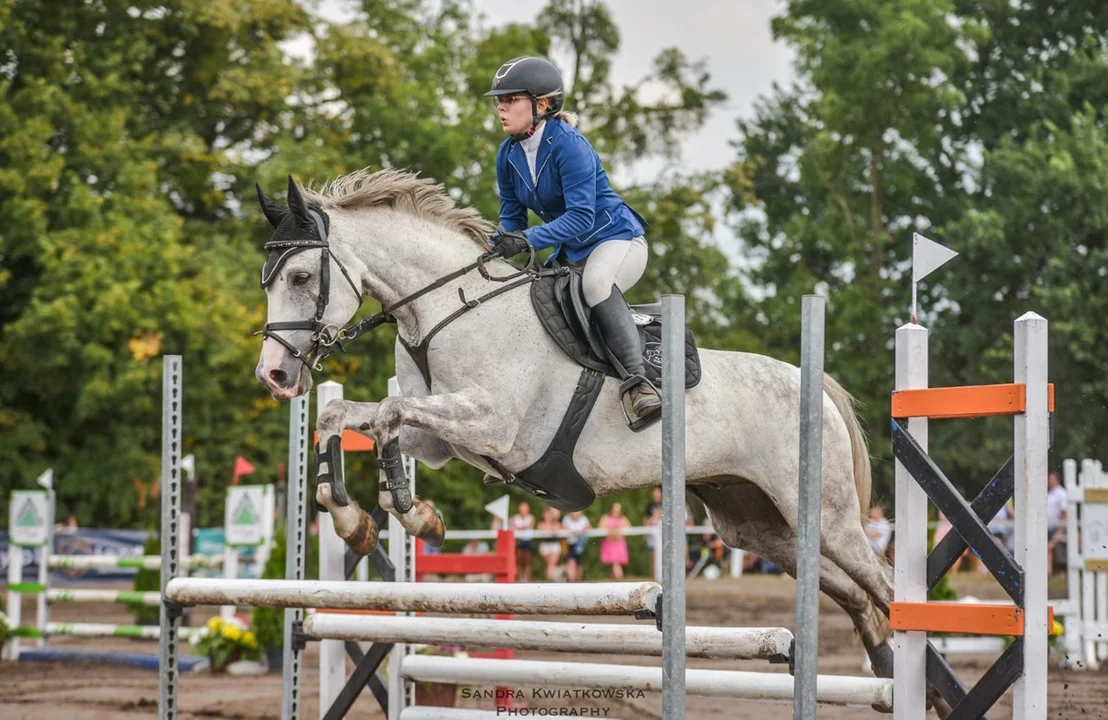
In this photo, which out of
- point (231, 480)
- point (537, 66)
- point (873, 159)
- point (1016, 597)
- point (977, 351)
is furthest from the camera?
point (873, 159)

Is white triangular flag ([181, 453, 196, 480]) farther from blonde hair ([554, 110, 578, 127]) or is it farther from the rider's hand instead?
blonde hair ([554, 110, 578, 127])

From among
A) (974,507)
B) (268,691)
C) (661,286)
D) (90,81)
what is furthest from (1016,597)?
(661,286)

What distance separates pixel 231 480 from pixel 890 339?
12.4m

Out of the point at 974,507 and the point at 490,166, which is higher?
the point at 490,166

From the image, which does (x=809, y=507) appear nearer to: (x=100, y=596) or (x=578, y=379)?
(x=578, y=379)

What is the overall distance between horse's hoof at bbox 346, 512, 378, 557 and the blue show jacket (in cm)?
109

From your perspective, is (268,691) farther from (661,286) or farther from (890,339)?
(890,339)

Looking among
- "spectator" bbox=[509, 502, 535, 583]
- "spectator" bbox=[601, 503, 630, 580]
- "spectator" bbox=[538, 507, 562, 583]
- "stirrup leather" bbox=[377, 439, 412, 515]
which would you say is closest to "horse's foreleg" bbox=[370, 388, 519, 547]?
"stirrup leather" bbox=[377, 439, 412, 515]

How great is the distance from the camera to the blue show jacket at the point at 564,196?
4438 millimetres

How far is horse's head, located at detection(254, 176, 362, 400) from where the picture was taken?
419cm

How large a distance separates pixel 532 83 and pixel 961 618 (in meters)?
2.21

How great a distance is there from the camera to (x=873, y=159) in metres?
25.6

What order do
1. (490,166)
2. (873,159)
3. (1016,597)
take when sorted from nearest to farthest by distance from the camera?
(1016,597), (490,166), (873,159)

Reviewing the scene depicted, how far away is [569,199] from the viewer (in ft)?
14.6
